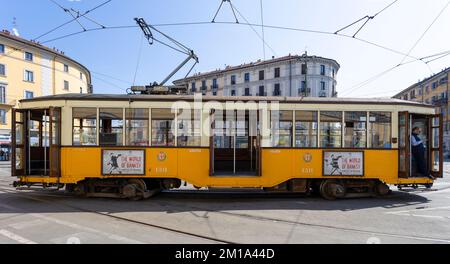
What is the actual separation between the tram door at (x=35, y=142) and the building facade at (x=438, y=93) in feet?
158

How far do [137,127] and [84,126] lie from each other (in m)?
1.48

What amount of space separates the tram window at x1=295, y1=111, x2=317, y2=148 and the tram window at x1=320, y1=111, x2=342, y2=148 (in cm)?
22

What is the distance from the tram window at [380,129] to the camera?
7320mm

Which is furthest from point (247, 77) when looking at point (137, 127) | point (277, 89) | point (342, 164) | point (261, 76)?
point (137, 127)

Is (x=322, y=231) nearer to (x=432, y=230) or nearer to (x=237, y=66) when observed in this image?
(x=432, y=230)

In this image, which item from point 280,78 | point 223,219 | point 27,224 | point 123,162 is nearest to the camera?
point 27,224

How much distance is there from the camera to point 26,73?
31594 mm

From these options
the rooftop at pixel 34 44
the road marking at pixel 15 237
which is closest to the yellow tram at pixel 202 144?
the road marking at pixel 15 237

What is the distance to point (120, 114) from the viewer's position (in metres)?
7.12

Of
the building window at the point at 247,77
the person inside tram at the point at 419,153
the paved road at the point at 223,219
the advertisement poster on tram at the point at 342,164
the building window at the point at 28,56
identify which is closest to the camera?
the paved road at the point at 223,219

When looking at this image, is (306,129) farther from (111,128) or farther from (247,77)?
(247,77)

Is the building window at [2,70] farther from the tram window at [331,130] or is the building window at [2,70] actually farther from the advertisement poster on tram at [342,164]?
the advertisement poster on tram at [342,164]
